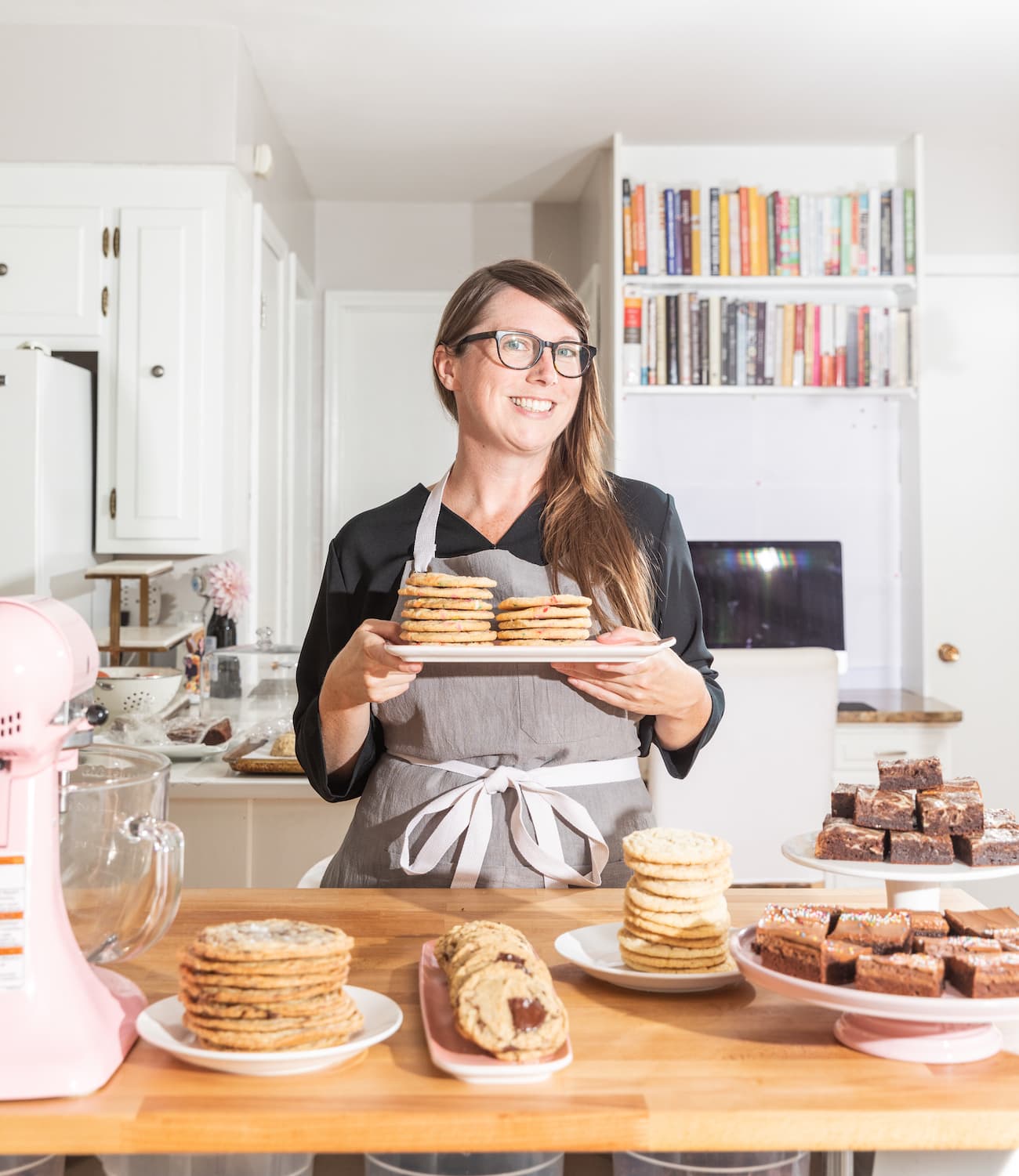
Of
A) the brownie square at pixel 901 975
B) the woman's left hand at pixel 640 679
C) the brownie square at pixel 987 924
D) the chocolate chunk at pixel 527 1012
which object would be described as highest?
the woman's left hand at pixel 640 679

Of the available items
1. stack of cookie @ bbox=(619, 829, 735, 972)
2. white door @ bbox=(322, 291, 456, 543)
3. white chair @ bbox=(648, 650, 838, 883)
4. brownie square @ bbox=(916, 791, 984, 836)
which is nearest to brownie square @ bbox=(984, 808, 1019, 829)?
brownie square @ bbox=(916, 791, 984, 836)

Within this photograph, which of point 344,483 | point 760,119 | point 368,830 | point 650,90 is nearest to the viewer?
point 368,830

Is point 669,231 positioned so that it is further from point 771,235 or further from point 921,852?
point 921,852

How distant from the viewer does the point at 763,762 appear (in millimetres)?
2582

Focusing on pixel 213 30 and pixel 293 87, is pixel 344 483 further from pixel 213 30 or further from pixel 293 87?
pixel 213 30

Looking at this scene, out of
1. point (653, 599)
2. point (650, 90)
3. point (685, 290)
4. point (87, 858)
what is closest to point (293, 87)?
point (650, 90)

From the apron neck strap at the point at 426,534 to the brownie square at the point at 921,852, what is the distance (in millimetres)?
802

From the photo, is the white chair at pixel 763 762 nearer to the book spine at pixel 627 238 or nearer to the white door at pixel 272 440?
the white door at pixel 272 440

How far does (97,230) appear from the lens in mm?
3617

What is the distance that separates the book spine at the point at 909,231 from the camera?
4301 mm

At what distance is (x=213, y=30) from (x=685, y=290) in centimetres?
187

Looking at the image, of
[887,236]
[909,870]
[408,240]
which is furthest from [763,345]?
[909,870]

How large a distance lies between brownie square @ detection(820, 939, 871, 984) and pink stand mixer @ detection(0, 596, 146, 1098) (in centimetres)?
52

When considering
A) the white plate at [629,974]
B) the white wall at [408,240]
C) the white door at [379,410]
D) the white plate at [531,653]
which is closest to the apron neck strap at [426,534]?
the white plate at [531,653]
